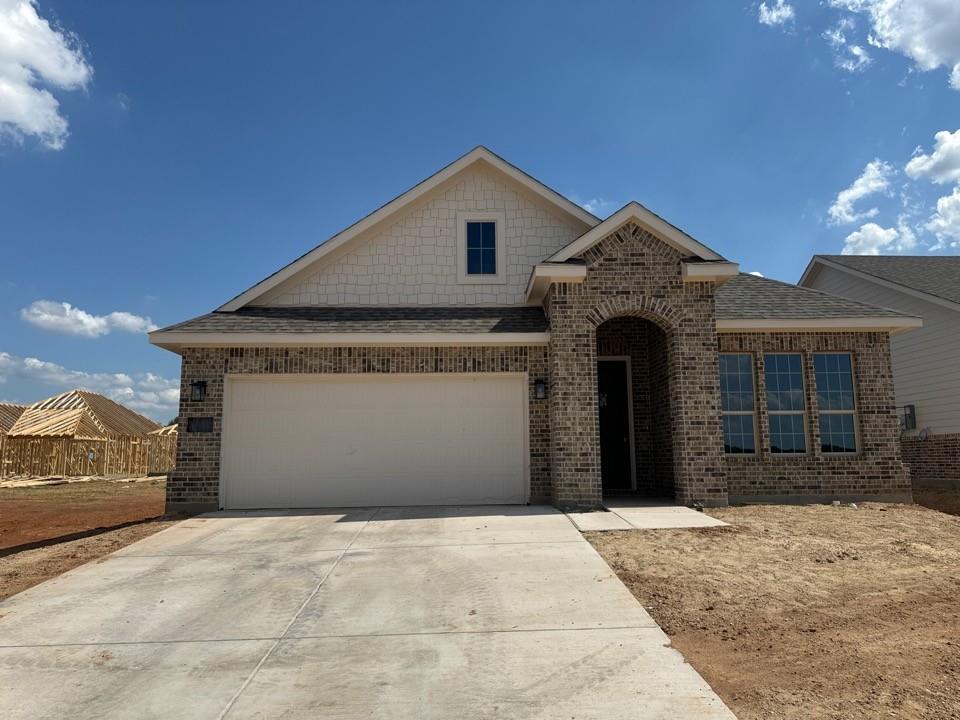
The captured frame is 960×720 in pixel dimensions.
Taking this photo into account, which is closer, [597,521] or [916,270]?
[597,521]

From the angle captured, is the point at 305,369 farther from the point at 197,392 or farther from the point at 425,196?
the point at 425,196

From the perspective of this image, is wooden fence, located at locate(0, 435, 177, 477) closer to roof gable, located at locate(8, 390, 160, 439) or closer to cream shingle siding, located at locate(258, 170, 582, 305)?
roof gable, located at locate(8, 390, 160, 439)

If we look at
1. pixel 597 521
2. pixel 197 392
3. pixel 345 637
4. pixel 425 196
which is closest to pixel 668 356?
pixel 597 521

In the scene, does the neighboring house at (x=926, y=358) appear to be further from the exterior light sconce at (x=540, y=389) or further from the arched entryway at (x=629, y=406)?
the exterior light sconce at (x=540, y=389)

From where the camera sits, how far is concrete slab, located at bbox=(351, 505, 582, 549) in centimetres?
808

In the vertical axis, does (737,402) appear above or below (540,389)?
below

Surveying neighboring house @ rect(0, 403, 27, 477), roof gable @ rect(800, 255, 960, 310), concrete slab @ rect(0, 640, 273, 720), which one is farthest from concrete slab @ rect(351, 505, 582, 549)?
neighboring house @ rect(0, 403, 27, 477)

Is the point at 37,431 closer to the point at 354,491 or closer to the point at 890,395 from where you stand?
the point at 354,491

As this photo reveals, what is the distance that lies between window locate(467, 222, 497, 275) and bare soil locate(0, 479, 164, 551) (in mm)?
7839

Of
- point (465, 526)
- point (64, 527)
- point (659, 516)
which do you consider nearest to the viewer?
point (465, 526)

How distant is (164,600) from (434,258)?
8376mm

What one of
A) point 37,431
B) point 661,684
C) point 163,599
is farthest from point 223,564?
point 37,431

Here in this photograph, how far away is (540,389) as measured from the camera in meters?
11.1

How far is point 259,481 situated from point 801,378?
9.90 meters
